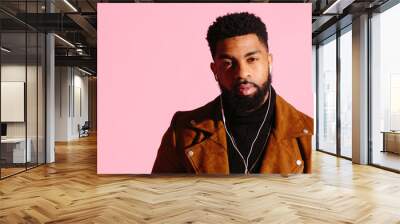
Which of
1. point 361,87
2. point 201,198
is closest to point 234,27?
point 201,198

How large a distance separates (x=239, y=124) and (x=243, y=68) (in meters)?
0.92

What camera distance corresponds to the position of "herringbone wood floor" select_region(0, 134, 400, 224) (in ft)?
13.3

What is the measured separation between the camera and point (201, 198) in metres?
4.96

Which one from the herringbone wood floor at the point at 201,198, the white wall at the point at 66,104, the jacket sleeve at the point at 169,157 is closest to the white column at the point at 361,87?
the herringbone wood floor at the point at 201,198

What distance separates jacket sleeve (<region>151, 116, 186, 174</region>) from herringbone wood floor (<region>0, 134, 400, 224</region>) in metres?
0.17

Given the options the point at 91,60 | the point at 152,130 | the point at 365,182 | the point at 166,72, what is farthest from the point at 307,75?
the point at 91,60

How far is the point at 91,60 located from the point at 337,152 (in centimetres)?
846

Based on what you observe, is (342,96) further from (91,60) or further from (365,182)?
(91,60)

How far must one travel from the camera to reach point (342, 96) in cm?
968

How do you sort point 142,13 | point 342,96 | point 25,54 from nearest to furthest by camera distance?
point 142,13 → point 25,54 → point 342,96

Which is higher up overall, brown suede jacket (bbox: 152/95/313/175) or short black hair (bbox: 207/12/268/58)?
short black hair (bbox: 207/12/268/58)

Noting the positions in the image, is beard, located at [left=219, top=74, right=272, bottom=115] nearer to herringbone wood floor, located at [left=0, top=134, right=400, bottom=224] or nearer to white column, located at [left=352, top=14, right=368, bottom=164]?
herringbone wood floor, located at [left=0, top=134, right=400, bottom=224]

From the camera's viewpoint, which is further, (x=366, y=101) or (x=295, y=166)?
(x=366, y=101)

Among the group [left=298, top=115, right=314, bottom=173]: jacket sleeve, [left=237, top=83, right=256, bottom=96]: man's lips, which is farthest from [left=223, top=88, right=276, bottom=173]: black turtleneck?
[left=298, top=115, right=314, bottom=173]: jacket sleeve
